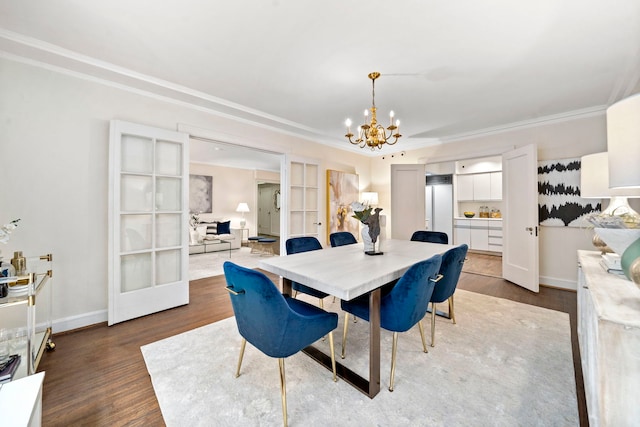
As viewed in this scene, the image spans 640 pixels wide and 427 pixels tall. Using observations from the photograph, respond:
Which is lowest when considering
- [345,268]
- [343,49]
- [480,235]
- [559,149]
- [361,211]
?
[480,235]

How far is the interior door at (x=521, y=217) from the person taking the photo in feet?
11.6

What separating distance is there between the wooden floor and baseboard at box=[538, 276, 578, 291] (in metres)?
0.58

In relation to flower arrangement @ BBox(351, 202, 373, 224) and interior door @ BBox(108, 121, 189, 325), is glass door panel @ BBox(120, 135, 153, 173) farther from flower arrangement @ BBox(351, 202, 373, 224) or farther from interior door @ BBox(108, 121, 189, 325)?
flower arrangement @ BBox(351, 202, 373, 224)

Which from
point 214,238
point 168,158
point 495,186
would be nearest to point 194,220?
point 214,238

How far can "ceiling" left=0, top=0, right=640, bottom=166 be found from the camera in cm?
172

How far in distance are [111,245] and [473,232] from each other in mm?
7216

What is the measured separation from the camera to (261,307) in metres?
1.33

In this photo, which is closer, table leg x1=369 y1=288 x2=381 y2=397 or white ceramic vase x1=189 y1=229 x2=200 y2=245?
table leg x1=369 y1=288 x2=381 y2=397

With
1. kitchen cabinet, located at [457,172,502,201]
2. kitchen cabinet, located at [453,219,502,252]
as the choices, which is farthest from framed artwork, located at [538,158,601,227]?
kitchen cabinet, located at [457,172,502,201]

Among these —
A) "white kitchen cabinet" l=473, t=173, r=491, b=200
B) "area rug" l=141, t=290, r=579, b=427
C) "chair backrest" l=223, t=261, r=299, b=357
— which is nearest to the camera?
"chair backrest" l=223, t=261, r=299, b=357

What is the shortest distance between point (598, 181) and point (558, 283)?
8.08 ft

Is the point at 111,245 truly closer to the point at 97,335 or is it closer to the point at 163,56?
the point at 97,335

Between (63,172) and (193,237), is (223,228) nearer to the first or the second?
(193,237)

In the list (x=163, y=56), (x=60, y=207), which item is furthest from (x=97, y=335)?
(x=163, y=56)
